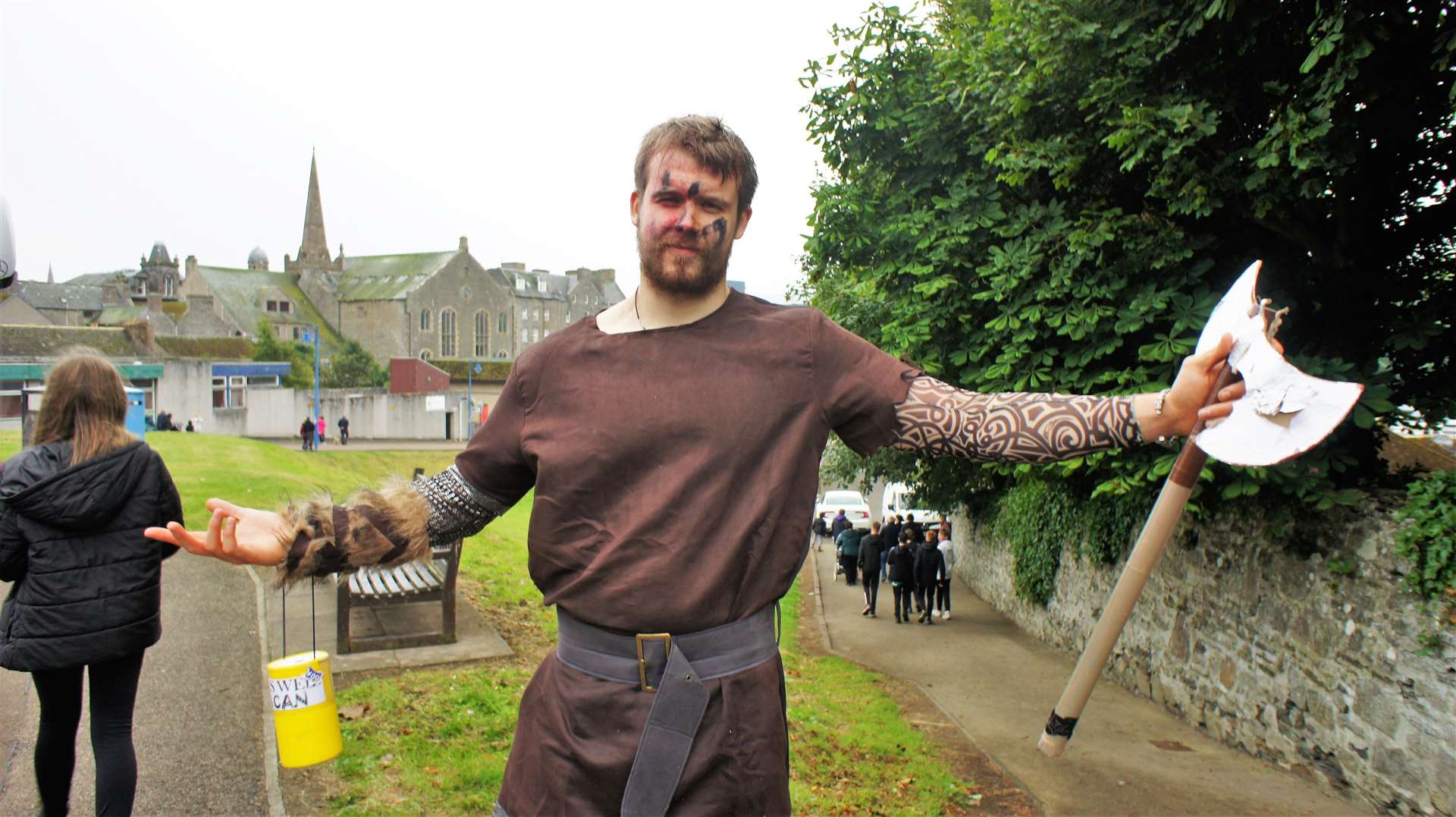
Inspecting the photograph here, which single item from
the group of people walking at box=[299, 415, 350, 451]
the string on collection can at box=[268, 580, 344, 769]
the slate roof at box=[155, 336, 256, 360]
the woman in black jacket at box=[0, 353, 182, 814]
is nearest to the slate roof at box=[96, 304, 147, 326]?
the slate roof at box=[155, 336, 256, 360]

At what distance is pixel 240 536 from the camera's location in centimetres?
233

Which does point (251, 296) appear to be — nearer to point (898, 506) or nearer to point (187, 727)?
point (898, 506)

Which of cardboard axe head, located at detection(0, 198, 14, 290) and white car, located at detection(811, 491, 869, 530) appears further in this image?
white car, located at detection(811, 491, 869, 530)

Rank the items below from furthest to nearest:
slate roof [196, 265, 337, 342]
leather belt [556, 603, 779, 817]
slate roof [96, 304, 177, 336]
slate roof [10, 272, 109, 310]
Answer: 1. slate roof [10, 272, 109, 310]
2. slate roof [196, 265, 337, 342]
3. slate roof [96, 304, 177, 336]
4. leather belt [556, 603, 779, 817]

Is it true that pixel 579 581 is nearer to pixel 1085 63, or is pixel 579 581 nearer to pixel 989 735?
pixel 1085 63

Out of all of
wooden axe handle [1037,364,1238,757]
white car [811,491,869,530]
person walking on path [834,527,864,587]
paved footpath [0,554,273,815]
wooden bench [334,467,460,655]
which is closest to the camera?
wooden axe handle [1037,364,1238,757]

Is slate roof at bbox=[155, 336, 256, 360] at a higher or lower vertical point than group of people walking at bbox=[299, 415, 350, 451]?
higher

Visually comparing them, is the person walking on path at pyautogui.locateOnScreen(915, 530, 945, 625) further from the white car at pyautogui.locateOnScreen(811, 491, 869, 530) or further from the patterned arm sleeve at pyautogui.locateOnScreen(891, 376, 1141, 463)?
the patterned arm sleeve at pyautogui.locateOnScreen(891, 376, 1141, 463)

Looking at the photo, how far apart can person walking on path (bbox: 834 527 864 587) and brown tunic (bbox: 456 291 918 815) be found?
1922cm

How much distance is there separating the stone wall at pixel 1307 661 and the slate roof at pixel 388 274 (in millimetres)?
74284

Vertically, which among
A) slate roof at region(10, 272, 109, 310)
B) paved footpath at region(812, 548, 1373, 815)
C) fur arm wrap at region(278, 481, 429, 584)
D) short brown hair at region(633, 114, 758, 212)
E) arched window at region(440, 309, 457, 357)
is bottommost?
paved footpath at region(812, 548, 1373, 815)

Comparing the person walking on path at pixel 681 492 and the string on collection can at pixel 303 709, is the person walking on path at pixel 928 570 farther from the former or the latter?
the person walking on path at pixel 681 492

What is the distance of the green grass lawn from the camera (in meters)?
5.22

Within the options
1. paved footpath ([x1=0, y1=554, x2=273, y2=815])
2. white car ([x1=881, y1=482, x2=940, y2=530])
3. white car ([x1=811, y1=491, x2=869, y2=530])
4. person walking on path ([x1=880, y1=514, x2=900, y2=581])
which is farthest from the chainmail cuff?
white car ([x1=811, y1=491, x2=869, y2=530])
